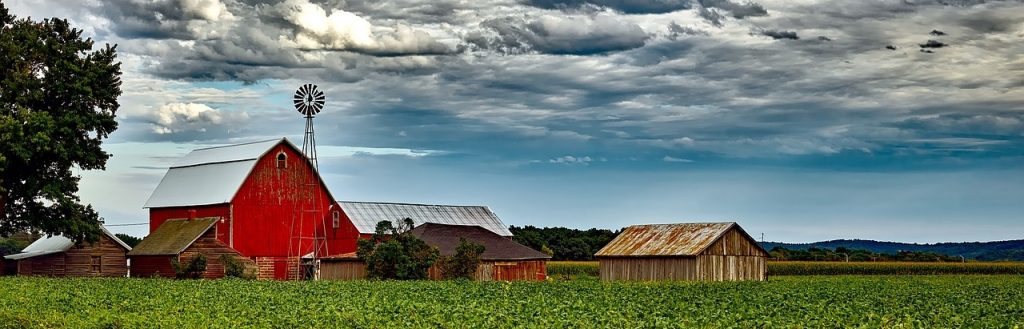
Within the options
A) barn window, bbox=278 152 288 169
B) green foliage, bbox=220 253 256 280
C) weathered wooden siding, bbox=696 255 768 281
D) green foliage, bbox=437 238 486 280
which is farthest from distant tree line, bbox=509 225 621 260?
green foliage, bbox=220 253 256 280

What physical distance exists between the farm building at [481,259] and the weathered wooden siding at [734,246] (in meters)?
9.90

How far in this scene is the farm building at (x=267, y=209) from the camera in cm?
6662

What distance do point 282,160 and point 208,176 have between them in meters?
5.20

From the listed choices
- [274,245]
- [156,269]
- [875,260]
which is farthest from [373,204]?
[875,260]

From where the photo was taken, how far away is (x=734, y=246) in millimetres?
63781

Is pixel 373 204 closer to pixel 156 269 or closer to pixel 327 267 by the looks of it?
pixel 327 267

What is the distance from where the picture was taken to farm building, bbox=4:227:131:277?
64.7 metres

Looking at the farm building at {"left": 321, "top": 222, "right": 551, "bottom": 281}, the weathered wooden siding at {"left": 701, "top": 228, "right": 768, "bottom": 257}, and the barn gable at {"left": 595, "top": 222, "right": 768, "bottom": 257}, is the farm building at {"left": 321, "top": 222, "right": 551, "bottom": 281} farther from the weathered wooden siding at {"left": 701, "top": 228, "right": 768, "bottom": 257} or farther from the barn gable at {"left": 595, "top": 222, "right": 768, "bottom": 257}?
the weathered wooden siding at {"left": 701, "top": 228, "right": 768, "bottom": 257}

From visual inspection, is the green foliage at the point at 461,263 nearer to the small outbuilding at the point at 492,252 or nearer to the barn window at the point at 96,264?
the small outbuilding at the point at 492,252

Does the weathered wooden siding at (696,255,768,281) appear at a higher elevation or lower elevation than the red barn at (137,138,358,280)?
lower

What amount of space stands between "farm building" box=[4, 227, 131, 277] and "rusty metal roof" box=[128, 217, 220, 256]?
1326 mm

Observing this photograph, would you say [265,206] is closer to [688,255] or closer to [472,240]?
[472,240]

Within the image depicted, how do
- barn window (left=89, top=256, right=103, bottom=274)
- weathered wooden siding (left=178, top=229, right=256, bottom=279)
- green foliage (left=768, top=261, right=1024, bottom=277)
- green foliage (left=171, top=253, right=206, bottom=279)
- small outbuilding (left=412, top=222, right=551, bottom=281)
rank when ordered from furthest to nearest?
green foliage (left=768, top=261, right=1024, bottom=277)
barn window (left=89, top=256, right=103, bottom=274)
small outbuilding (left=412, top=222, right=551, bottom=281)
weathered wooden siding (left=178, top=229, right=256, bottom=279)
green foliage (left=171, top=253, right=206, bottom=279)

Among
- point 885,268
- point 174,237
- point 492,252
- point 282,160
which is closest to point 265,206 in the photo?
point 282,160
